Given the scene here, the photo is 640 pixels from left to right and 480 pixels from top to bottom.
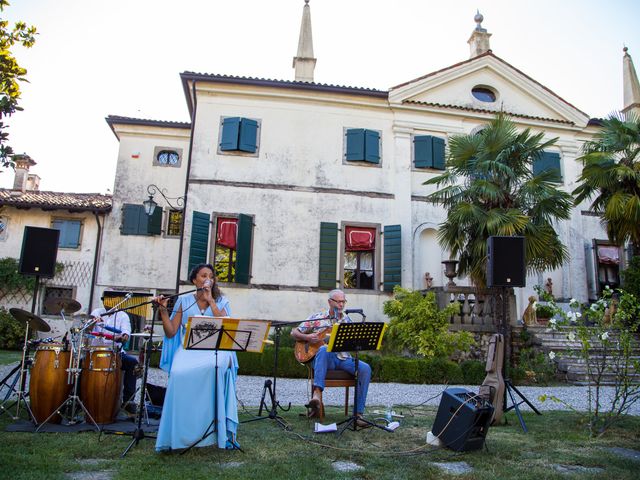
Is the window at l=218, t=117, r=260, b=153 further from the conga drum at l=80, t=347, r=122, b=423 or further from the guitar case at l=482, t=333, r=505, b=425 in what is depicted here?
the guitar case at l=482, t=333, r=505, b=425

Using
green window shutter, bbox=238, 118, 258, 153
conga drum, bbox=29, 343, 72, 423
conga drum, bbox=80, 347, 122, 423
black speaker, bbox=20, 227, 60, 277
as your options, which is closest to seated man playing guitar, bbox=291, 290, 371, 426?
conga drum, bbox=80, 347, 122, 423

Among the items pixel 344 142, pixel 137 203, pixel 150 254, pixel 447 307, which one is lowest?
pixel 447 307

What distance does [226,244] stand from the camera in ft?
50.0

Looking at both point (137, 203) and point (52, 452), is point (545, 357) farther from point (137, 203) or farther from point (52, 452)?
point (137, 203)

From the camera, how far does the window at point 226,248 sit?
1523cm

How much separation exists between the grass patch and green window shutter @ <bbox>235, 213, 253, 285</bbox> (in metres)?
9.05

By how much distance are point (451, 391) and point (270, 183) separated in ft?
37.2

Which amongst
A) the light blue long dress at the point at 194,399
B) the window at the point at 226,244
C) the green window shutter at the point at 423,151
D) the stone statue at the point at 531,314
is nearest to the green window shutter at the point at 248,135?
the window at the point at 226,244

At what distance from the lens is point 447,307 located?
1279 cm

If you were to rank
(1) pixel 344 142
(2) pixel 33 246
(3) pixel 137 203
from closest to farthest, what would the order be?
(2) pixel 33 246
(1) pixel 344 142
(3) pixel 137 203

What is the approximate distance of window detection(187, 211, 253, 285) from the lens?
1496 centimetres

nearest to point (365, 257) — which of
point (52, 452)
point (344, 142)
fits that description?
point (344, 142)

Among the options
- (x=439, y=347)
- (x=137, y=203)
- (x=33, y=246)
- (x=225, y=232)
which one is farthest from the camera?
(x=137, y=203)

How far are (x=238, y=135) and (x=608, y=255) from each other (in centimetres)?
1276
